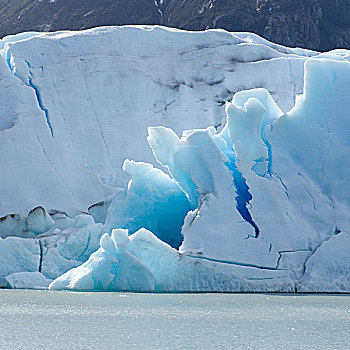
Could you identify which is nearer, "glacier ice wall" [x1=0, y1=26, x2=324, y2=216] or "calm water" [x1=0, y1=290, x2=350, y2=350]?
"calm water" [x1=0, y1=290, x2=350, y2=350]

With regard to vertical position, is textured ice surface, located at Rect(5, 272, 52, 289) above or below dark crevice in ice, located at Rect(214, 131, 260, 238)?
below

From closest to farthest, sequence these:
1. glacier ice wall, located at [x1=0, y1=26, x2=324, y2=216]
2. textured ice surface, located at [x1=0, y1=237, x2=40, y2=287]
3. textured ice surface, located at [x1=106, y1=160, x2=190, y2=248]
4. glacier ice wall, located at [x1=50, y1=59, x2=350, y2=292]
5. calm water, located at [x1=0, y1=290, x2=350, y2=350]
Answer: calm water, located at [x1=0, y1=290, x2=350, y2=350]
glacier ice wall, located at [x1=50, y1=59, x2=350, y2=292]
textured ice surface, located at [x1=0, y1=237, x2=40, y2=287]
textured ice surface, located at [x1=106, y1=160, x2=190, y2=248]
glacier ice wall, located at [x1=0, y1=26, x2=324, y2=216]

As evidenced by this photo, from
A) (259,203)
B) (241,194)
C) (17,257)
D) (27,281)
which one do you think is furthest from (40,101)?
(259,203)

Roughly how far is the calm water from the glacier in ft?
1.47

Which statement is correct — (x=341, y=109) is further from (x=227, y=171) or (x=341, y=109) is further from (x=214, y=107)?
(x=214, y=107)

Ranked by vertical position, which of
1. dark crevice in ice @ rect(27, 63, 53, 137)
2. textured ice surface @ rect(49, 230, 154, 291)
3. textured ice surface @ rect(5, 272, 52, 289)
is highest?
dark crevice in ice @ rect(27, 63, 53, 137)

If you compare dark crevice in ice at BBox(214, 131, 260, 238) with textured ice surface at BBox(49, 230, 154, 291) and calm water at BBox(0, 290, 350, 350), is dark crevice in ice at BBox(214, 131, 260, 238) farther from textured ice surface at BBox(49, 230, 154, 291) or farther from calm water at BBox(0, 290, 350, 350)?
textured ice surface at BBox(49, 230, 154, 291)

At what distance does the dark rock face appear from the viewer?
26.4 m

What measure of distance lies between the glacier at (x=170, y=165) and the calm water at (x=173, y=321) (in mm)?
449

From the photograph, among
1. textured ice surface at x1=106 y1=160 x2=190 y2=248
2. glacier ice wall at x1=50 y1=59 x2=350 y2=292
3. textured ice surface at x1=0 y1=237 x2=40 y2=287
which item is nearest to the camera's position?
glacier ice wall at x1=50 y1=59 x2=350 y2=292

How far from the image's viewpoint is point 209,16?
26734 millimetres

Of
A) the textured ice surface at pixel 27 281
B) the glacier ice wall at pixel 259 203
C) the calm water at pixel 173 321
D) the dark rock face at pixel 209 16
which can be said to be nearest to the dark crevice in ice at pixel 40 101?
the glacier ice wall at pixel 259 203

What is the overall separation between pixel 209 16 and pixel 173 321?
2278cm

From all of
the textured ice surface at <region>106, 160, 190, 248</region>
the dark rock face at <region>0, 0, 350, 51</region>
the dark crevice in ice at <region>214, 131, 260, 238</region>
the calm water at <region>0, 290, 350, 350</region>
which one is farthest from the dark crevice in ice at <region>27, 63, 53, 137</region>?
the dark rock face at <region>0, 0, 350, 51</region>
